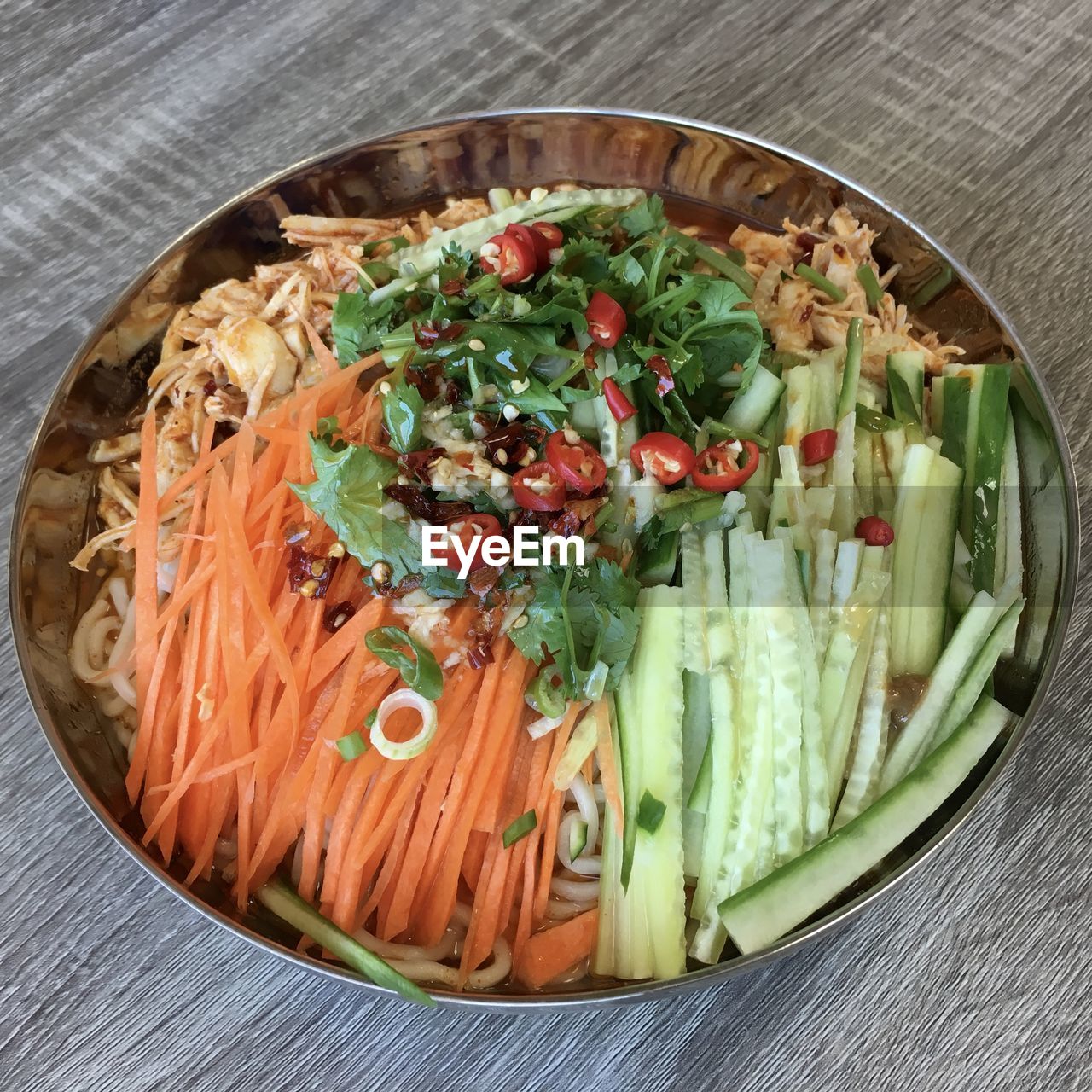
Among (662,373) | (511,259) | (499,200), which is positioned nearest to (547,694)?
(662,373)

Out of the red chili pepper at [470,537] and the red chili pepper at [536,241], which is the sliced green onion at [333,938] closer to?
the red chili pepper at [470,537]

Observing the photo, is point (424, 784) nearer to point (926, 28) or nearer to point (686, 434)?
point (686, 434)

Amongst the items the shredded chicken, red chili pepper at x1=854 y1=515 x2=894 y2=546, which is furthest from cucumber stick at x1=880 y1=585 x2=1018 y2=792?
the shredded chicken

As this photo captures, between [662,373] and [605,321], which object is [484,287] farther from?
[662,373]

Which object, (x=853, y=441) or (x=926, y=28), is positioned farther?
(x=926, y=28)

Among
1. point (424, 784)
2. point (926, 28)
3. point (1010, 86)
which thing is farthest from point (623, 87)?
point (424, 784)

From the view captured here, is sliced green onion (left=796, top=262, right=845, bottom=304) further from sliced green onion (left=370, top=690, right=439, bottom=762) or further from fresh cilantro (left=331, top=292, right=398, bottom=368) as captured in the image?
sliced green onion (left=370, top=690, right=439, bottom=762)

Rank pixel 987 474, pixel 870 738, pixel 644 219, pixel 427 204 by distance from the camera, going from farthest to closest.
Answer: pixel 427 204 < pixel 644 219 < pixel 987 474 < pixel 870 738
